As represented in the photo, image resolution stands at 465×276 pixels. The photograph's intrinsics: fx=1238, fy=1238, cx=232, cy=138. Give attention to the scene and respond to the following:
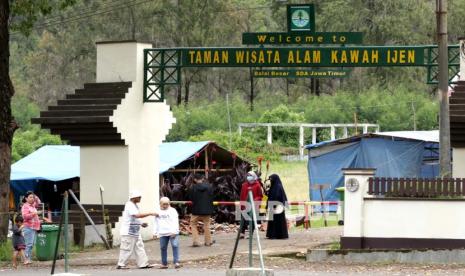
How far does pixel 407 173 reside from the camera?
37906mm

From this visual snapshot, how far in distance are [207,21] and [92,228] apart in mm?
38972

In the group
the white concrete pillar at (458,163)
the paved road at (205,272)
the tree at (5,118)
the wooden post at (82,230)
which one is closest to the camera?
the paved road at (205,272)

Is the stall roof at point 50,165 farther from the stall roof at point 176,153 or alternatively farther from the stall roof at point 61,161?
the stall roof at point 176,153

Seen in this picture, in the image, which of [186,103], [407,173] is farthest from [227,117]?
[407,173]

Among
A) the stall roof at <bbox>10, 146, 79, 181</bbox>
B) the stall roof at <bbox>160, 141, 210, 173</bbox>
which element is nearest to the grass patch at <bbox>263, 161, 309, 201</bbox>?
the stall roof at <bbox>160, 141, 210, 173</bbox>

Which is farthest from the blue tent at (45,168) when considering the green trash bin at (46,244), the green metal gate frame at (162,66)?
the green trash bin at (46,244)

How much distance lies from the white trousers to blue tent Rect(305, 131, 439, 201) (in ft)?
46.8

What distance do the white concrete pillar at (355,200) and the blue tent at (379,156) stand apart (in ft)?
39.7

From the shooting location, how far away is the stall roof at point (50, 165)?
117 ft

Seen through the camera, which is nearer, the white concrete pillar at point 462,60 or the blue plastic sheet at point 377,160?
the white concrete pillar at point 462,60

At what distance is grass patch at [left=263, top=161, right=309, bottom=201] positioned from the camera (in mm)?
47175

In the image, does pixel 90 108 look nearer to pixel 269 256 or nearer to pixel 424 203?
pixel 269 256

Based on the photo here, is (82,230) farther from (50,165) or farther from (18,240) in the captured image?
(50,165)

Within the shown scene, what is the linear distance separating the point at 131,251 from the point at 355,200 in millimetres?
A: 4522
